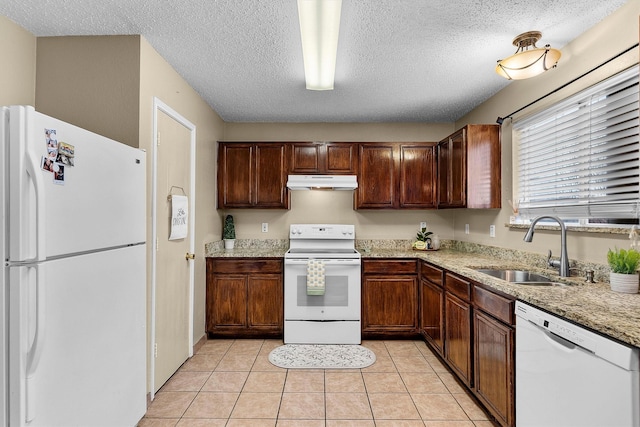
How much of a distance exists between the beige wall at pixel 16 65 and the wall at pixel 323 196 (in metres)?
2.08

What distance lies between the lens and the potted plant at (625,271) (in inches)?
65.1

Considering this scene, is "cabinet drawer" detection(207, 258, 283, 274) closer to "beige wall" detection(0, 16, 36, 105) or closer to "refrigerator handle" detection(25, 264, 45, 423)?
"beige wall" detection(0, 16, 36, 105)

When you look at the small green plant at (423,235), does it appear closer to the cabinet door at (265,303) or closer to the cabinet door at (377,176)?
the cabinet door at (377,176)

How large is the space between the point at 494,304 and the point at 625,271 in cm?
64

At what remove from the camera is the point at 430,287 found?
10.2ft

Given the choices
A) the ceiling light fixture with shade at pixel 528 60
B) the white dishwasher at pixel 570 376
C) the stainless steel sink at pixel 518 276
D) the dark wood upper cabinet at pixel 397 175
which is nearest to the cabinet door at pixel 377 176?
the dark wood upper cabinet at pixel 397 175

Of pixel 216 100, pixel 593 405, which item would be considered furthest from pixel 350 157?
pixel 593 405

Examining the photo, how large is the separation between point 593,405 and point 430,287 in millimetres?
1872

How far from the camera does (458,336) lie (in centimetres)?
247

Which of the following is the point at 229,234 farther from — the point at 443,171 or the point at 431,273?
the point at 443,171

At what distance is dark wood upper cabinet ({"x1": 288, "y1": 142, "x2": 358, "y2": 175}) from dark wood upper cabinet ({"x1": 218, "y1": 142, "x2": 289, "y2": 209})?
131 millimetres

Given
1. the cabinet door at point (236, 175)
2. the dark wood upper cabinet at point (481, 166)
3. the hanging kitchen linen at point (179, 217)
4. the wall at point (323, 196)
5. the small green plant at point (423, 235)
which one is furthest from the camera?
the wall at point (323, 196)

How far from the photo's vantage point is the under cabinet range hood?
3629mm

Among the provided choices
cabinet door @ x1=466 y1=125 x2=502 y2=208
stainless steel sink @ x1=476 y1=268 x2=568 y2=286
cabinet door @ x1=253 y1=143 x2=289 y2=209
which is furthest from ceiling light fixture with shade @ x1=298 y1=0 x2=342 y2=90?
stainless steel sink @ x1=476 y1=268 x2=568 y2=286
